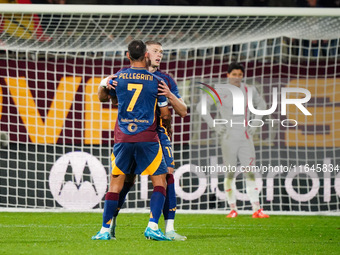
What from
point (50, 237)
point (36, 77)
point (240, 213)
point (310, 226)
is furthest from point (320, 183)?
point (50, 237)

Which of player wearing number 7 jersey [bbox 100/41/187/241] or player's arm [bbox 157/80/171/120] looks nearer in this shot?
player's arm [bbox 157/80/171/120]

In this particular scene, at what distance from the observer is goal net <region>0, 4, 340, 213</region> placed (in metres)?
10.0

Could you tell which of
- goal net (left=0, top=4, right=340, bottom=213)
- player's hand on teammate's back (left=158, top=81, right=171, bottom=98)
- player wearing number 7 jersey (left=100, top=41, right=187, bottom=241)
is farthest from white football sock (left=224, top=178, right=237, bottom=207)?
player's hand on teammate's back (left=158, top=81, right=171, bottom=98)

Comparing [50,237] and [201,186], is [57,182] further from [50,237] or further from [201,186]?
[50,237]

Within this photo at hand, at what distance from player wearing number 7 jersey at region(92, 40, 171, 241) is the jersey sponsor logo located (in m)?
4.41

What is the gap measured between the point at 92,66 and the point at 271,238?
194 inches

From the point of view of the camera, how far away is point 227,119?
9.55 meters

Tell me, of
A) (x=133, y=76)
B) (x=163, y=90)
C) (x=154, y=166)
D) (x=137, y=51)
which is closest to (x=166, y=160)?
(x=154, y=166)

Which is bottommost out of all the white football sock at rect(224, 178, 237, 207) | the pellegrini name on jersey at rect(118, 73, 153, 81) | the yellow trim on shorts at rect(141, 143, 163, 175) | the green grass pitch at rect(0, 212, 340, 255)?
A: the green grass pitch at rect(0, 212, 340, 255)

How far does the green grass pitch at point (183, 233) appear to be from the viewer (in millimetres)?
5320

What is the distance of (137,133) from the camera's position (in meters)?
5.67

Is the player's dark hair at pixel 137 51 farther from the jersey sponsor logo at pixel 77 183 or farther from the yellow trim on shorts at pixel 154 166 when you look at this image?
the jersey sponsor logo at pixel 77 183

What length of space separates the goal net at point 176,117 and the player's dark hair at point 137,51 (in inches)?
156

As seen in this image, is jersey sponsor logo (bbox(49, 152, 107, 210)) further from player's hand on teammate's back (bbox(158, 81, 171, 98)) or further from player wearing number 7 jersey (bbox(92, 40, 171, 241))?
player's hand on teammate's back (bbox(158, 81, 171, 98))
